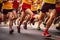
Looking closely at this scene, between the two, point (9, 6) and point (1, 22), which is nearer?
point (9, 6)

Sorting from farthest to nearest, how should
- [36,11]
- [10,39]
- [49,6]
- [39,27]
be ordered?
[36,11], [39,27], [49,6], [10,39]

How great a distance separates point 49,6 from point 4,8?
92 cm

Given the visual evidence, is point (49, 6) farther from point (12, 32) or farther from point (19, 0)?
point (19, 0)

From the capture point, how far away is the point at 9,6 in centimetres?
403

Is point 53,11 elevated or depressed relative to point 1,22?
elevated

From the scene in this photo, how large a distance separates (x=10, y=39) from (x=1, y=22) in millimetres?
1684

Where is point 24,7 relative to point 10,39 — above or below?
above

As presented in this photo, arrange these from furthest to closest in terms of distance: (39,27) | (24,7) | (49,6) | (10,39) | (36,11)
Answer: (36,11), (39,27), (24,7), (49,6), (10,39)

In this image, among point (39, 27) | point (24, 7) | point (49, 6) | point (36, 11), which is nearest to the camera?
point (49, 6)

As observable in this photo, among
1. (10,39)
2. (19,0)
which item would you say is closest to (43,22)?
(19,0)

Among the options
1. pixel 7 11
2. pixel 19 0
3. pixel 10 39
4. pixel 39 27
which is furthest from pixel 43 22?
pixel 10 39

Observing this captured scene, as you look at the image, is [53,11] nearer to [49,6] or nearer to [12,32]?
[49,6]

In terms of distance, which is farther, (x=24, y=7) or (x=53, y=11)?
(x=24, y=7)

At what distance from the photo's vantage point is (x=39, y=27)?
14.7ft
